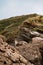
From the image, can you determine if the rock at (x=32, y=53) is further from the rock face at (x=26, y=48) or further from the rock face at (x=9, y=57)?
the rock face at (x=9, y=57)

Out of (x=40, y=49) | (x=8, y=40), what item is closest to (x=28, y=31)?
(x=8, y=40)

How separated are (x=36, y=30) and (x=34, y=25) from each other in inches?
151

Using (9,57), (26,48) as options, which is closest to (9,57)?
(9,57)

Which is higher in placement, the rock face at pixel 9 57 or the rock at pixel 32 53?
the rock face at pixel 9 57

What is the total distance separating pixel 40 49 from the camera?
44094mm

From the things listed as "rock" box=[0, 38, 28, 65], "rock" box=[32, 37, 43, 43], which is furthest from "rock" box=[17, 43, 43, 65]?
"rock" box=[0, 38, 28, 65]

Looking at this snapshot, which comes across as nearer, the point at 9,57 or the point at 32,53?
the point at 9,57

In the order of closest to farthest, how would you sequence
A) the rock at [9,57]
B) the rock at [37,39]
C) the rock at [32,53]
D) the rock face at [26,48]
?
the rock at [9,57], the rock face at [26,48], the rock at [32,53], the rock at [37,39]

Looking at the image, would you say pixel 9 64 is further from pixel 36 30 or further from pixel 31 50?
pixel 36 30

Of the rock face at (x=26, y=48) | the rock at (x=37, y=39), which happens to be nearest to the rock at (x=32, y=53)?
the rock face at (x=26, y=48)

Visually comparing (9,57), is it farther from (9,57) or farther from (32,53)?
(32,53)

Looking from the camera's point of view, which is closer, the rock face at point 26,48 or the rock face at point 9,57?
the rock face at point 9,57

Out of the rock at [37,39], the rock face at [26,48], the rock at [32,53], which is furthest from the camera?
the rock at [37,39]

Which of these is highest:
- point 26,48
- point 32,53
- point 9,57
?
point 9,57
